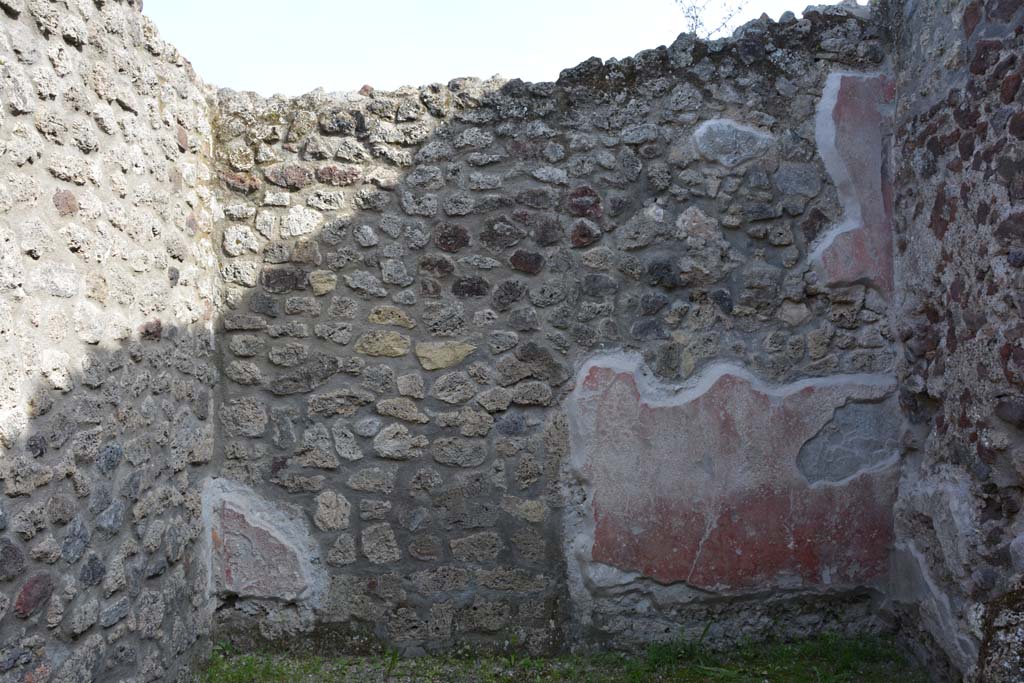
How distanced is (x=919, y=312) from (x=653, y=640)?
155 cm

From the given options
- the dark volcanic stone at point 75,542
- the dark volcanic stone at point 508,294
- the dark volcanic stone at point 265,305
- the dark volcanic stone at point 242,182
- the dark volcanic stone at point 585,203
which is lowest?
the dark volcanic stone at point 75,542

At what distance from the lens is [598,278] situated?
3.05m

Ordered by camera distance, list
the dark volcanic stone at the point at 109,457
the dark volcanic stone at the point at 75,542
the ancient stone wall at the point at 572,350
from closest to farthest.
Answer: the dark volcanic stone at the point at 75,542 → the dark volcanic stone at the point at 109,457 → the ancient stone wall at the point at 572,350

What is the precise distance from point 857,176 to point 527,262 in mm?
1310

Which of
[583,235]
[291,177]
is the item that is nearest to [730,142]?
[583,235]

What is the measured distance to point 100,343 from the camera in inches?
88.5

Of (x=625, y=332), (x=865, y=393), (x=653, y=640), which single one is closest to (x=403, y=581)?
(x=653, y=640)

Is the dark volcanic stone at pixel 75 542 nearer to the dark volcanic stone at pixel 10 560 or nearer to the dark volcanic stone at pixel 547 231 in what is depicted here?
the dark volcanic stone at pixel 10 560

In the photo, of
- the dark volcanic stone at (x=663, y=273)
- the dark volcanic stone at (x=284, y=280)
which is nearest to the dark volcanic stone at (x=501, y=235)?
the dark volcanic stone at (x=663, y=273)

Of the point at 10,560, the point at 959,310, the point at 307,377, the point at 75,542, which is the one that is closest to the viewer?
the point at 10,560

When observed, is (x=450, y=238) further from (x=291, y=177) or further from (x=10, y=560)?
(x=10, y=560)

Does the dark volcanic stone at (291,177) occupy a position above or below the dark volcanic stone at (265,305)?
above

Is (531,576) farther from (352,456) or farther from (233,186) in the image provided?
(233,186)

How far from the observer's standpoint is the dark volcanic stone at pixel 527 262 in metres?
3.05
